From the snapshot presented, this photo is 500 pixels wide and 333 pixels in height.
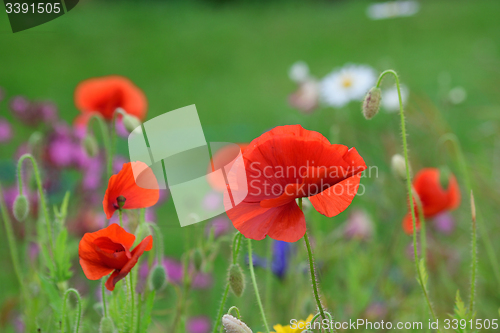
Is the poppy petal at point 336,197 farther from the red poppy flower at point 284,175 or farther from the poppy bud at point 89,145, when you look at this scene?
the poppy bud at point 89,145

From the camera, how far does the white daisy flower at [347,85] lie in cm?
134

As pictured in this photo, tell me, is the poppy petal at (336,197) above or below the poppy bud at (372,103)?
below

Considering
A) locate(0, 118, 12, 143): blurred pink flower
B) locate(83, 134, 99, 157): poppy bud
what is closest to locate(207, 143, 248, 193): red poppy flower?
locate(83, 134, 99, 157): poppy bud

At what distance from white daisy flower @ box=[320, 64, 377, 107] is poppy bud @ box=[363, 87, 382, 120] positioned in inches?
30.9

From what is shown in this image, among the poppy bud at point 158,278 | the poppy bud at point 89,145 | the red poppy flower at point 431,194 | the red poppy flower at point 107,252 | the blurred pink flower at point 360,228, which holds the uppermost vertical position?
the poppy bud at point 89,145

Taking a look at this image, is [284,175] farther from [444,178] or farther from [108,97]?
[108,97]

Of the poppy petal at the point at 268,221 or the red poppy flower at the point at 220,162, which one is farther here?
the red poppy flower at the point at 220,162

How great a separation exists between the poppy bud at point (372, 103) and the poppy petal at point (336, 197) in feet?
0.37

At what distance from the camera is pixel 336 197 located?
46 centimetres

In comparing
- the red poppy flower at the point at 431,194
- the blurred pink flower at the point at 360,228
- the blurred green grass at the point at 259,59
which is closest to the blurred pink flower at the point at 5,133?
the blurred green grass at the point at 259,59

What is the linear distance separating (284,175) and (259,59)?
10.7 ft

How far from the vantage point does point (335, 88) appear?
1408mm

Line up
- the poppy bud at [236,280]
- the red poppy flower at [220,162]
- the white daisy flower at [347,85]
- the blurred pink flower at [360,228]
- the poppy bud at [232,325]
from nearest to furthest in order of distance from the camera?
the poppy bud at [232,325] → the poppy bud at [236,280] → the red poppy flower at [220,162] → the blurred pink flower at [360,228] → the white daisy flower at [347,85]

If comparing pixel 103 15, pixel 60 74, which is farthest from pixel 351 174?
pixel 103 15
